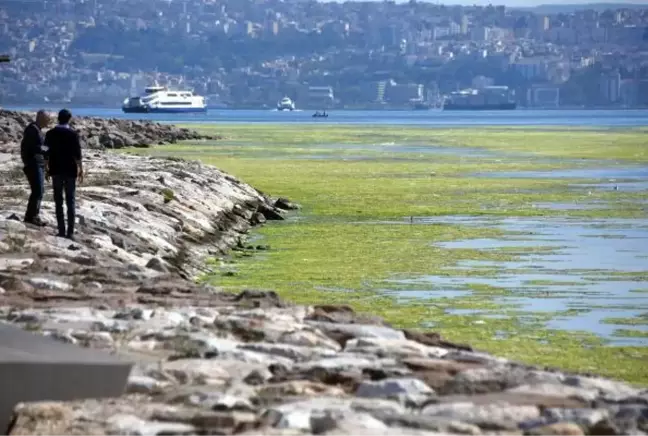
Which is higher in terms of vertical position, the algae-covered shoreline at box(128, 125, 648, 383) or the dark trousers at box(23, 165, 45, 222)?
the dark trousers at box(23, 165, 45, 222)

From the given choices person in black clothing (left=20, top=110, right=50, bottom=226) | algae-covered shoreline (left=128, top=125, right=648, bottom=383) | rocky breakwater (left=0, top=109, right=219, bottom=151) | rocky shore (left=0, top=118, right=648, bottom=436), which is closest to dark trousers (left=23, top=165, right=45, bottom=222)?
person in black clothing (left=20, top=110, right=50, bottom=226)

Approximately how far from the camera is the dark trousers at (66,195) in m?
19.7

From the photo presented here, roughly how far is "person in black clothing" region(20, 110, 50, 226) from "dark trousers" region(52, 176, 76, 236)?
34.3 inches

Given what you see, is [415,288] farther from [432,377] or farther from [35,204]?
[432,377]

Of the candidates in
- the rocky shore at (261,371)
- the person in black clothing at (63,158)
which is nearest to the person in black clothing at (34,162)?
the person in black clothing at (63,158)

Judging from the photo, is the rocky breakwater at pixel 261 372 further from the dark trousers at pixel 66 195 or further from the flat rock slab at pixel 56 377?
the dark trousers at pixel 66 195

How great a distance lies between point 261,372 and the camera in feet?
34.1

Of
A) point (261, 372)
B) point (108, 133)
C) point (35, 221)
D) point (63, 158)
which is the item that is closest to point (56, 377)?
point (261, 372)

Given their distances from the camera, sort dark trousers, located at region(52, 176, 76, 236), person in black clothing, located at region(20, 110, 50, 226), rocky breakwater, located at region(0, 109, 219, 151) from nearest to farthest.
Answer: dark trousers, located at region(52, 176, 76, 236) → person in black clothing, located at region(20, 110, 50, 226) → rocky breakwater, located at region(0, 109, 219, 151)

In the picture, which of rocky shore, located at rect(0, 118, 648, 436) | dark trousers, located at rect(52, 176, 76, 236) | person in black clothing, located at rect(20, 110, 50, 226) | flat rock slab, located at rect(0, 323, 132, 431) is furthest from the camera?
person in black clothing, located at rect(20, 110, 50, 226)

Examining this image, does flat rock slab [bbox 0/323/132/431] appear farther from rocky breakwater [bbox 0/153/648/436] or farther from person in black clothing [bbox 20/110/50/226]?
person in black clothing [bbox 20/110/50/226]

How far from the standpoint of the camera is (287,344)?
11.8 meters

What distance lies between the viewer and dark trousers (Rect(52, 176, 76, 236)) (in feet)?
64.6

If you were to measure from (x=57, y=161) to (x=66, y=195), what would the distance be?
1.70 ft
